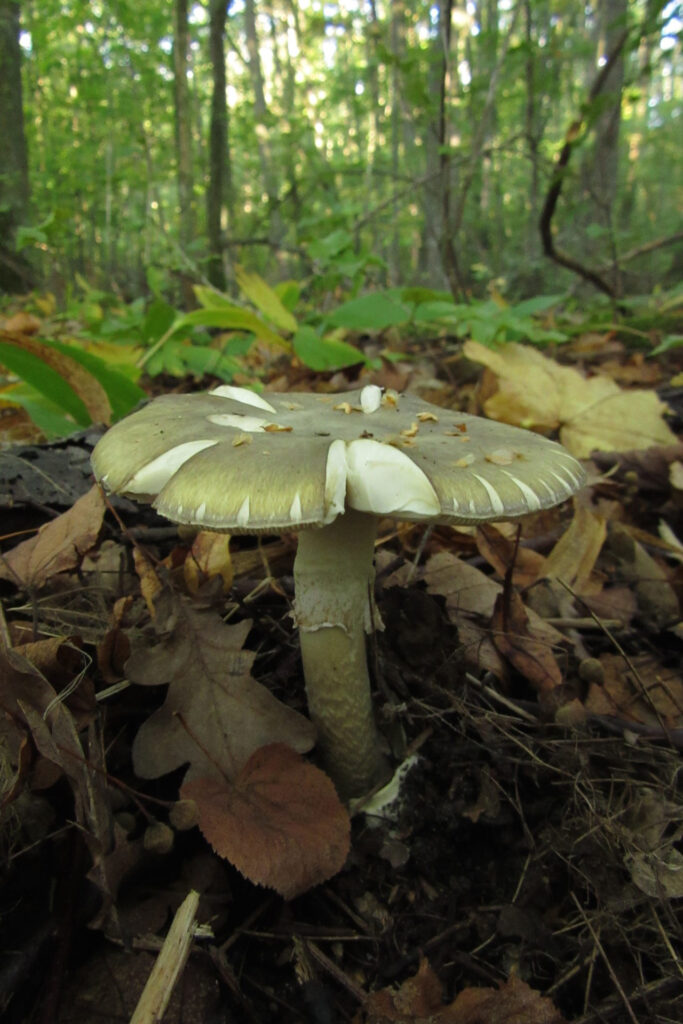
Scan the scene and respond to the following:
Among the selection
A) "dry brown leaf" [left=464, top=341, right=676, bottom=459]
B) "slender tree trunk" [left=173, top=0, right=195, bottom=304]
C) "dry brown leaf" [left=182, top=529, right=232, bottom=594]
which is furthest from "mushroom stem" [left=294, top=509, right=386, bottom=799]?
"slender tree trunk" [left=173, top=0, right=195, bottom=304]

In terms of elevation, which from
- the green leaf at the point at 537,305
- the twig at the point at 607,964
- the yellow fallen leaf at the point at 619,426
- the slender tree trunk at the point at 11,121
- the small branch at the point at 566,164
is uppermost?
the slender tree trunk at the point at 11,121

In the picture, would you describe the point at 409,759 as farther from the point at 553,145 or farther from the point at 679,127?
the point at 679,127

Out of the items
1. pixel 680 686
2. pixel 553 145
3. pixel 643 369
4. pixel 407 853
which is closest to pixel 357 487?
pixel 407 853

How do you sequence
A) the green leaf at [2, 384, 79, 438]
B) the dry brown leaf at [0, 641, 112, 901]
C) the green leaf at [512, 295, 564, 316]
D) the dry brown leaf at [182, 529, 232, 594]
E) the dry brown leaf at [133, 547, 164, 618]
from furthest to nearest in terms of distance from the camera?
the green leaf at [512, 295, 564, 316]
the green leaf at [2, 384, 79, 438]
the dry brown leaf at [182, 529, 232, 594]
the dry brown leaf at [133, 547, 164, 618]
the dry brown leaf at [0, 641, 112, 901]

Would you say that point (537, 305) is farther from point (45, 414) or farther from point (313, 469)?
point (313, 469)

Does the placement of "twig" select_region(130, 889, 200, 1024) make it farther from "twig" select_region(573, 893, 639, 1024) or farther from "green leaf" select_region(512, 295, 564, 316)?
"green leaf" select_region(512, 295, 564, 316)

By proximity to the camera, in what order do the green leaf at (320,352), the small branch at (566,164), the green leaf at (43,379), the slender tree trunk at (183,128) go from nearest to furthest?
the green leaf at (43,379) → the green leaf at (320,352) → the small branch at (566,164) → the slender tree trunk at (183,128)

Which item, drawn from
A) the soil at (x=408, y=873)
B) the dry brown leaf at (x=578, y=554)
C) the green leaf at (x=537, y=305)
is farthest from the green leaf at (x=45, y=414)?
the green leaf at (x=537, y=305)

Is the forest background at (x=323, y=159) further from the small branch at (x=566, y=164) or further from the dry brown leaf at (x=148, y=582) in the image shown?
the dry brown leaf at (x=148, y=582)
